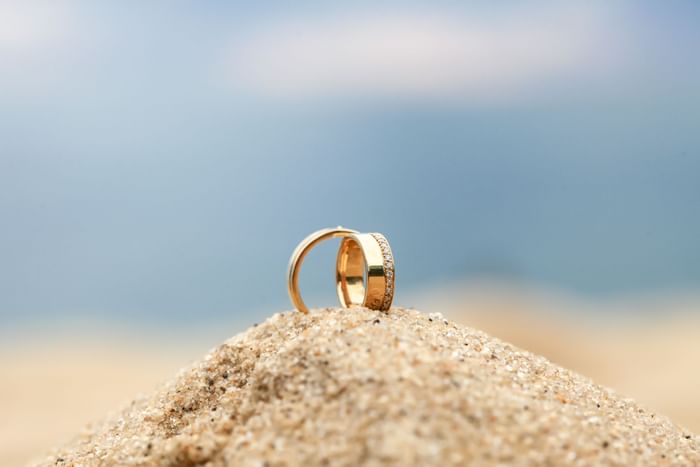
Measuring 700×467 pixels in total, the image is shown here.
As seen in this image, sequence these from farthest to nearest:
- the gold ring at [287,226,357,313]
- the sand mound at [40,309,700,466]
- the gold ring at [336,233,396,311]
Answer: the gold ring at [287,226,357,313] → the gold ring at [336,233,396,311] → the sand mound at [40,309,700,466]

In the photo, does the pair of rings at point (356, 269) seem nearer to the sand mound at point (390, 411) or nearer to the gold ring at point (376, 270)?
the gold ring at point (376, 270)

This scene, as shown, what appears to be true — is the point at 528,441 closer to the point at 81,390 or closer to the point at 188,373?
the point at 188,373

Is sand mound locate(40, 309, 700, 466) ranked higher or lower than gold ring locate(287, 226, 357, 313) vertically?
lower

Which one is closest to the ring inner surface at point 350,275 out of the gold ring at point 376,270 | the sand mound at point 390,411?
the gold ring at point 376,270

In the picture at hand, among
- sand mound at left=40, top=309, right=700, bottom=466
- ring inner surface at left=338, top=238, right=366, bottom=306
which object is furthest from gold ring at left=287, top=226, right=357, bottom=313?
sand mound at left=40, top=309, right=700, bottom=466

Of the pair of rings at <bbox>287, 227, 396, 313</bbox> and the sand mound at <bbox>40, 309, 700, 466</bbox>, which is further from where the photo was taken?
the pair of rings at <bbox>287, 227, 396, 313</bbox>

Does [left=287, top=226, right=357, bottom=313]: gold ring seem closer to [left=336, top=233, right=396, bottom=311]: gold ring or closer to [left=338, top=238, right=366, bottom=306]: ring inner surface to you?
[left=336, top=233, right=396, bottom=311]: gold ring
